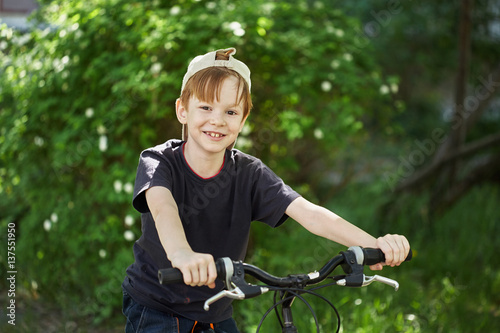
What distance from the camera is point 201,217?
226cm

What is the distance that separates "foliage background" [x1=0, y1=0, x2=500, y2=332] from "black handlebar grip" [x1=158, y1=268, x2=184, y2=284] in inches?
97.2

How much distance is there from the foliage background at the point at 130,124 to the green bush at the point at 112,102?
0.01 metres

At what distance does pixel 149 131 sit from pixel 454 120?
3.55 m

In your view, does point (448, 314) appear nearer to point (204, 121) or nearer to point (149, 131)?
point (149, 131)

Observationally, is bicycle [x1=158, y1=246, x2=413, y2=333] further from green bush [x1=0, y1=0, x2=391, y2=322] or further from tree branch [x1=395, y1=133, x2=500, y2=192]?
tree branch [x1=395, y1=133, x2=500, y2=192]

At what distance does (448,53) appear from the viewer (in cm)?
812

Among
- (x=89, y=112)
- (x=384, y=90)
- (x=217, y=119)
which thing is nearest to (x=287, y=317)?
(x=217, y=119)

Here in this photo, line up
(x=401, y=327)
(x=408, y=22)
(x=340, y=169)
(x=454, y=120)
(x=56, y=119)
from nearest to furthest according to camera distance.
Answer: (x=401, y=327), (x=56, y=119), (x=454, y=120), (x=408, y=22), (x=340, y=169)

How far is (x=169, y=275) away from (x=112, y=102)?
9.31 feet

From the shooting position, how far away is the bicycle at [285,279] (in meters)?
1.64

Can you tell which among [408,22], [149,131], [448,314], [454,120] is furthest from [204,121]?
[408,22]

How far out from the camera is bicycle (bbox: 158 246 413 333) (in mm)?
1644


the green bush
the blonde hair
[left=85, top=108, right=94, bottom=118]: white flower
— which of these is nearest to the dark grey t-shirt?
the blonde hair

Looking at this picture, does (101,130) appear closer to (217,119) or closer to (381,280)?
(217,119)
